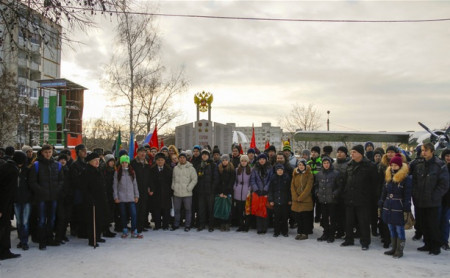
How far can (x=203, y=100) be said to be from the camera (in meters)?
15.0

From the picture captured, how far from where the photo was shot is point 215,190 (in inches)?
329

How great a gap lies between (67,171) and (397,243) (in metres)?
6.11

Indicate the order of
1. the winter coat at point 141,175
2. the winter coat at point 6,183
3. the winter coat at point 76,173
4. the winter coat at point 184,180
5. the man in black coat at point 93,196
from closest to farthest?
the winter coat at point 6,183, the man in black coat at point 93,196, the winter coat at point 76,173, the winter coat at point 141,175, the winter coat at point 184,180

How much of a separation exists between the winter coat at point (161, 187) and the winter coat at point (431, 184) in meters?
5.09

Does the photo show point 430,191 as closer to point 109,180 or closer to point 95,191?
point 95,191

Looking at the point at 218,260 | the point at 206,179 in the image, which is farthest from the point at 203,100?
the point at 218,260

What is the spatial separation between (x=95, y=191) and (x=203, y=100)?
8813 mm

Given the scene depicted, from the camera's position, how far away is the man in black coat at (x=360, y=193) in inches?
261

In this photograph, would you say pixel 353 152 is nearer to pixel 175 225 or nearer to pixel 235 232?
pixel 235 232

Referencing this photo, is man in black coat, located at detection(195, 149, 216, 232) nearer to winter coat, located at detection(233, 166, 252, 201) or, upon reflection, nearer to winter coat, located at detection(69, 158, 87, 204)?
winter coat, located at detection(233, 166, 252, 201)

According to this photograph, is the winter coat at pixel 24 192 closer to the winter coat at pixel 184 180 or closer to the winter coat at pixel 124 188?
the winter coat at pixel 124 188

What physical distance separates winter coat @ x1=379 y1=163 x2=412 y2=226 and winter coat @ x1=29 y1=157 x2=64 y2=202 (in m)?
5.85

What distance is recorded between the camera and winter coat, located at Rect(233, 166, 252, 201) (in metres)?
8.23

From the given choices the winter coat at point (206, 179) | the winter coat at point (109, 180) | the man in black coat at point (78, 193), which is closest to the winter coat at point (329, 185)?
the winter coat at point (206, 179)
